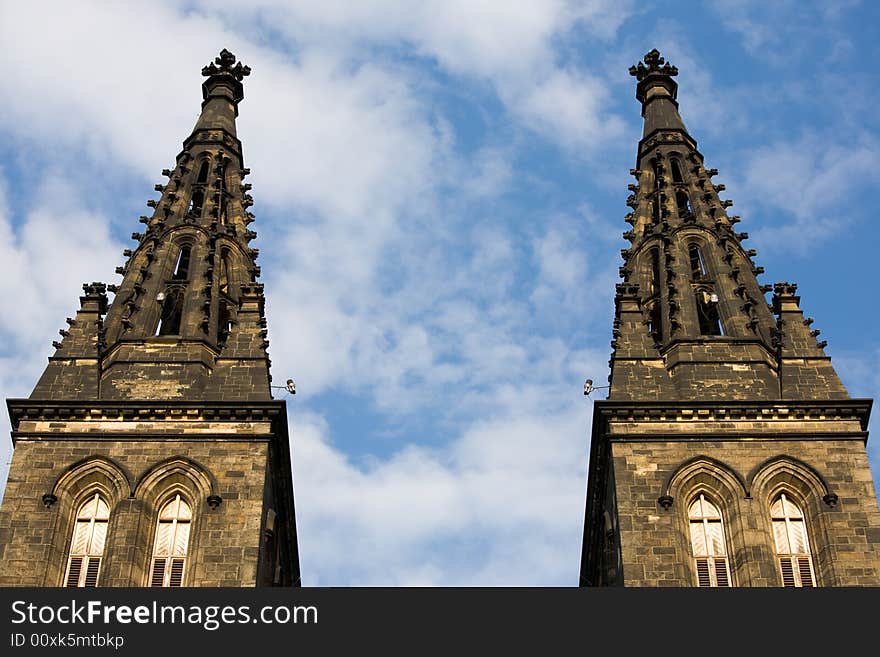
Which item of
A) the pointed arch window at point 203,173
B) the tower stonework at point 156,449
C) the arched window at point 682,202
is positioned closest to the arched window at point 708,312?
the arched window at point 682,202

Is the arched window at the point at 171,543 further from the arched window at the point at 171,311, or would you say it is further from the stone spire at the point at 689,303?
the stone spire at the point at 689,303

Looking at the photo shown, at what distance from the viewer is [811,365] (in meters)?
42.2

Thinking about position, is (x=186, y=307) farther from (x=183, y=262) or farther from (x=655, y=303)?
(x=655, y=303)

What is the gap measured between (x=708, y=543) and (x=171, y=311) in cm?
1545

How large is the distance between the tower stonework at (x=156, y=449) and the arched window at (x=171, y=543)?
31 mm

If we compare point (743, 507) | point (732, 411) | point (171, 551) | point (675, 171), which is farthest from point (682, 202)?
point (171, 551)

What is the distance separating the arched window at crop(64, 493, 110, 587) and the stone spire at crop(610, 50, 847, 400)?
12.0 metres

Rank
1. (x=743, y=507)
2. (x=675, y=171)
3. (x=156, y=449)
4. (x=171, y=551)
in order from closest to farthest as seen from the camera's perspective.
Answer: (x=171, y=551)
(x=743, y=507)
(x=156, y=449)
(x=675, y=171)

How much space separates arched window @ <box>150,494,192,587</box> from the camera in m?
37.6

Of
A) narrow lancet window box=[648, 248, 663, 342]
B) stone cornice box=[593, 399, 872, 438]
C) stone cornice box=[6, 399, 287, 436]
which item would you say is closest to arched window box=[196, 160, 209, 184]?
stone cornice box=[6, 399, 287, 436]

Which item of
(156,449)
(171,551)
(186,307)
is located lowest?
(171,551)

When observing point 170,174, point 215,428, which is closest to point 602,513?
point 215,428

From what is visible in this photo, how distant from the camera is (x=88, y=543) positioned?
38250 millimetres
